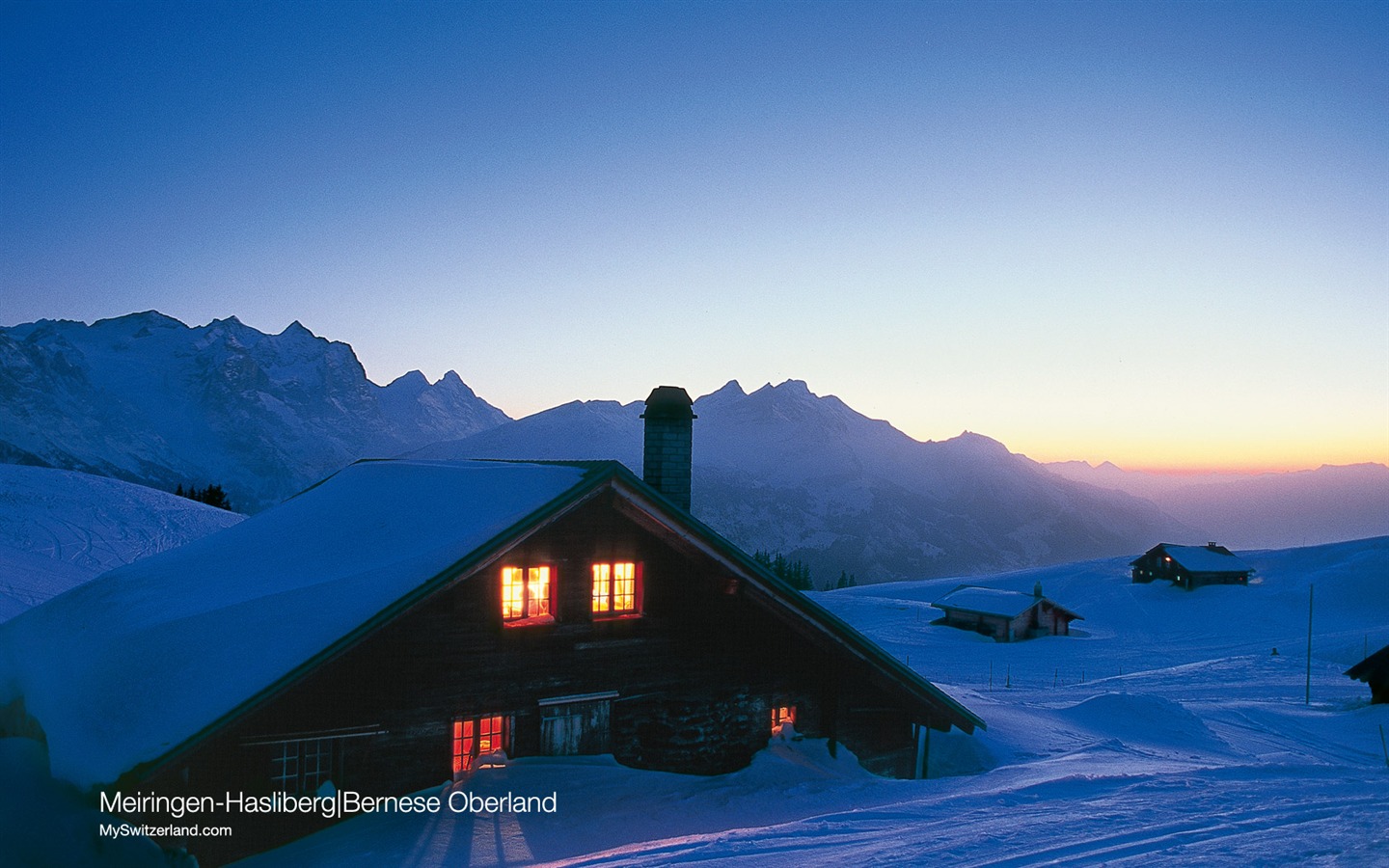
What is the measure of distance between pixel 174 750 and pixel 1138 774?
49.0 ft

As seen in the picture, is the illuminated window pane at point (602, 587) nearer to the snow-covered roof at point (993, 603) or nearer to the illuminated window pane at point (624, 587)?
the illuminated window pane at point (624, 587)

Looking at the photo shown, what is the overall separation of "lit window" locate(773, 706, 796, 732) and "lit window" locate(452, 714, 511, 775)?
5676 mm

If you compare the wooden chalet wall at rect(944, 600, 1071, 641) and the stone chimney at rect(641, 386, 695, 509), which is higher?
the stone chimney at rect(641, 386, 695, 509)

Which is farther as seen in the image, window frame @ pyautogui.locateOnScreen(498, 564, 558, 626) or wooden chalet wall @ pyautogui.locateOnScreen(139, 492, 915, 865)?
window frame @ pyautogui.locateOnScreen(498, 564, 558, 626)

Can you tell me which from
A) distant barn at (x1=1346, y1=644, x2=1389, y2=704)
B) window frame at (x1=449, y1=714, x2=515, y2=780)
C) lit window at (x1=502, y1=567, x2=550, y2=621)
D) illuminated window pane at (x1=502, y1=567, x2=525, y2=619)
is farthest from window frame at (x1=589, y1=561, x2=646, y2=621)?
distant barn at (x1=1346, y1=644, x2=1389, y2=704)

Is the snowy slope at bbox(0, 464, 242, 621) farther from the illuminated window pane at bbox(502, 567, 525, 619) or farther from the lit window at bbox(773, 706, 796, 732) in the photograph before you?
the lit window at bbox(773, 706, 796, 732)

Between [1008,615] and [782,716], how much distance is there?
1914 inches

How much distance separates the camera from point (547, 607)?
15422 mm

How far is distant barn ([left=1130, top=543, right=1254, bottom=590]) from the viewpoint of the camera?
8088 centimetres

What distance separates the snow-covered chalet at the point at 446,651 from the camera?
1239cm

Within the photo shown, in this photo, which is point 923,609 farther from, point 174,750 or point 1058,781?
A: point 174,750

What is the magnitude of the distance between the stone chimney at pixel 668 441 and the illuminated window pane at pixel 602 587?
2826 millimetres

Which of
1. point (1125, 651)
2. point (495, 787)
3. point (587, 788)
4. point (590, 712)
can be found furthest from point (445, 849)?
point (1125, 651)

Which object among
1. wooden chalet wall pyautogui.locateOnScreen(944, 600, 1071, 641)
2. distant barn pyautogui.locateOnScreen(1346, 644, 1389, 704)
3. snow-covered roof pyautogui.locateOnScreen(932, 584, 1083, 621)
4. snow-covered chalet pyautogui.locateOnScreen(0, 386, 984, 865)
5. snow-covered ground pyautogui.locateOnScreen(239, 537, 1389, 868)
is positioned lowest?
wooden chalet wall pyautogui.locateOnScreen(944, 600, 1071, 641)
